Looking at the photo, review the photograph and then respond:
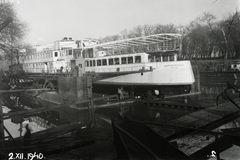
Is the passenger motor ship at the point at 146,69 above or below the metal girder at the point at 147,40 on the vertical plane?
below

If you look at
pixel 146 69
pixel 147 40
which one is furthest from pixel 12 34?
pixel 146 69

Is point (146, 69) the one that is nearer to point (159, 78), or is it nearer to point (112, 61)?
point (159, 78)

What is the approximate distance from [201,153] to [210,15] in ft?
94.0

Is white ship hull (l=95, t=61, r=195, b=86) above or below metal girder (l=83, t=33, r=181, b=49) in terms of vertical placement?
below

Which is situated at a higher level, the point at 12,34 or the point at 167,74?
the point at 12,34

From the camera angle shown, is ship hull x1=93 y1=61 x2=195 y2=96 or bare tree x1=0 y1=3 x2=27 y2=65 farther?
bare tree x1=0 y1=3 x2=27 y2=65

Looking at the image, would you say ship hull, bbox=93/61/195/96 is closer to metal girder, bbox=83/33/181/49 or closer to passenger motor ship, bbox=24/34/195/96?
passenger motor ship, bbox=24/34/195/96

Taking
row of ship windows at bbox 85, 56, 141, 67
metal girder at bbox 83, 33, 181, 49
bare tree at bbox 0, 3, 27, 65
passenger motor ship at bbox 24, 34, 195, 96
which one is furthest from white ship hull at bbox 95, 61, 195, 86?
bare tree at bbox 0, 3, 27, 65

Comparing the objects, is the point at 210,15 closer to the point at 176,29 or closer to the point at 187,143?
the point at 176,29

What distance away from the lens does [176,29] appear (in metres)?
47.4

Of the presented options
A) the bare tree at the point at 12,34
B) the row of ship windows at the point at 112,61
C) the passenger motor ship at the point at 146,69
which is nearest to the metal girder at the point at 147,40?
the passenger motor ship at the point at 146,69

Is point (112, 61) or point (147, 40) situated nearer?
point (147, 40)

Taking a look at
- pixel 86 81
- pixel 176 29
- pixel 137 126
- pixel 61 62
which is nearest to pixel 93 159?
pixel 137 126

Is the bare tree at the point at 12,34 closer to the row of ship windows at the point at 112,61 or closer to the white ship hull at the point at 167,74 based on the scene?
the row of ship windows at the point at 112,61
